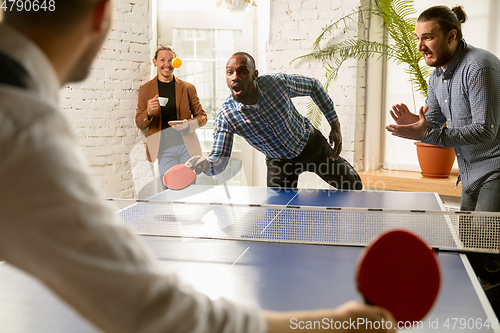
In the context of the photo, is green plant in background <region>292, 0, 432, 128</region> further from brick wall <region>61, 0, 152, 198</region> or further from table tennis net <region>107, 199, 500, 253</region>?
table tennis net <region>107, 199, 500, 253</region>

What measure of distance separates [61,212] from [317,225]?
5.84 feet

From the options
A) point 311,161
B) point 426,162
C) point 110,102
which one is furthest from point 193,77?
point 426,162

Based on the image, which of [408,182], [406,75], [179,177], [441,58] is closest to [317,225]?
[179,177]

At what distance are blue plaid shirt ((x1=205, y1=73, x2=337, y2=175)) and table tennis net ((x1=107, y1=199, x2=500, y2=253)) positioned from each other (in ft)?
3.02

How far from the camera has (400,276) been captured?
0.76 meters

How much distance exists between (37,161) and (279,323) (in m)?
0.38

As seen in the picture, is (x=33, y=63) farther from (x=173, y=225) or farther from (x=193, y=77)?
(x=193, y=77)

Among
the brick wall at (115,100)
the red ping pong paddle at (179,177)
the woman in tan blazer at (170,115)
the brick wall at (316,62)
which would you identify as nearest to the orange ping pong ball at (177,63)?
the woman in tan blazer at (170,115)

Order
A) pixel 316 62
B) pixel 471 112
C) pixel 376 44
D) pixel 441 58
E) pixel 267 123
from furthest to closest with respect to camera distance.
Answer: pixel 316 62
pixel 376 44
pixel 267 123
pixel 441 58
pixel 471 112

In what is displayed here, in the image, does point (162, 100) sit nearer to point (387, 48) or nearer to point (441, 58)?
point (387, 48)

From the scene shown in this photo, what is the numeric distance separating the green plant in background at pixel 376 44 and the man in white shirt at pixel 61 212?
3.79 meters

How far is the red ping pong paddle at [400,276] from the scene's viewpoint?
73cm

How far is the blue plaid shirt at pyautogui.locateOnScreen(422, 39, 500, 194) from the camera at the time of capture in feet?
7.61

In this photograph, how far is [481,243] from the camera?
1.85 metres
